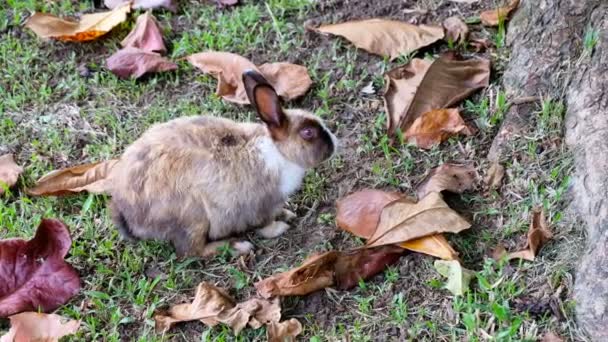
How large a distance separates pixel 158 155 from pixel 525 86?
6.13 ft

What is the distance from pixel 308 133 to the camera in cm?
430

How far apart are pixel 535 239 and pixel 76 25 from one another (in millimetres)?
3120

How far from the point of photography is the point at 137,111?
16.7ft

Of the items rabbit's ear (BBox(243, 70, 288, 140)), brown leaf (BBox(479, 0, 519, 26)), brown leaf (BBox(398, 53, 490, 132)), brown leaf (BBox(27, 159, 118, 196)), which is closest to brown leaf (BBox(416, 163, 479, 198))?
brown leaf (BBox(398, 53, 490, 132))

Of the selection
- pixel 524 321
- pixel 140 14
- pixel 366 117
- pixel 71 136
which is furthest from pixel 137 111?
pixel 524 321

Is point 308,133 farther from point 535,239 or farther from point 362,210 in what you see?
point 535,239

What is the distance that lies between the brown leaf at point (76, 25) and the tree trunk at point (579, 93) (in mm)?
2373

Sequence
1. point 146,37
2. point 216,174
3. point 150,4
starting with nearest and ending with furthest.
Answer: point 216,174 < point 146,37 < point 150,4

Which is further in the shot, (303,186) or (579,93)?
(303,186)

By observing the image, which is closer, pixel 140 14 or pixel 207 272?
pixel 207 272

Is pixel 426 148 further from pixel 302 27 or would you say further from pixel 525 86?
pixel 302 27

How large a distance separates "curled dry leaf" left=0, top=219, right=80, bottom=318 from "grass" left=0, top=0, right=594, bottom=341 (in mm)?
82

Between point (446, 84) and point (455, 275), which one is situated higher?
point (446, 84)

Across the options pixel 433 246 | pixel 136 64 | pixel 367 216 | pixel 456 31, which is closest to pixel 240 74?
pixel 136 64
